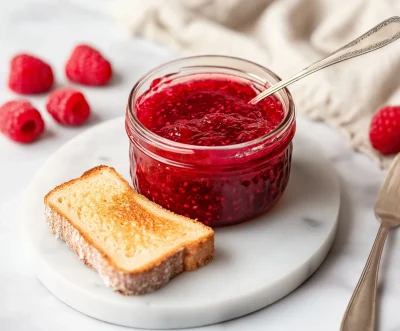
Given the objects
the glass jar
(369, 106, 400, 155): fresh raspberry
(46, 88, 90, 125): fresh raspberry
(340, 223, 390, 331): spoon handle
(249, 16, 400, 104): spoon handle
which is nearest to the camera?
(340, 223, 390, 331): spoon handle

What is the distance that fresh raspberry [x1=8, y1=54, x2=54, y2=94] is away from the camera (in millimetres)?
3504

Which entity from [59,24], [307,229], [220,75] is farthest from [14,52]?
[307,229]

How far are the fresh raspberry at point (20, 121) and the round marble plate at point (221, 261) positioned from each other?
263 millimetres

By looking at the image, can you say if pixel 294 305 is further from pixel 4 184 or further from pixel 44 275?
pixel 4 184

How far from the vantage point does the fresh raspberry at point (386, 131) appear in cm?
315

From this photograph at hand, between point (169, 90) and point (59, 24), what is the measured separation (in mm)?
1447

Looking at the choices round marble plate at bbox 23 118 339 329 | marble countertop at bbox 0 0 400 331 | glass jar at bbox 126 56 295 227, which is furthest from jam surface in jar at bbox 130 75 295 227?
marble countertop at bbox 0 0 400 331

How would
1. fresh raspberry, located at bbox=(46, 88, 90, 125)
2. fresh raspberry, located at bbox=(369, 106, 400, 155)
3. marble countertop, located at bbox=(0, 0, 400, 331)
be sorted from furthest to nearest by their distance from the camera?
fresh raspberry, located at bbox=(46, 88, 90, 125), fresh raspberry, located at bbox=(369, 106, 400, 155), marble countertop, located at bbox=(0, 0, 400, 331)

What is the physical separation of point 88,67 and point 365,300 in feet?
5.88

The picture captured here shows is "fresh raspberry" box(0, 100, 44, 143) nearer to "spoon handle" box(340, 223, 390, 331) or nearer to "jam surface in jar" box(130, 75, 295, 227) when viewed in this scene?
"jam surface in jar" box(130, 75, 295, 227)

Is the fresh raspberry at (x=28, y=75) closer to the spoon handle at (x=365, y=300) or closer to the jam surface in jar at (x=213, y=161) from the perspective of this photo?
the jam surface in jar at (x=213, y=161)

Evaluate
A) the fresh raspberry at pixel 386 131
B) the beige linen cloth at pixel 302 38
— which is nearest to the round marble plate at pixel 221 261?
the fresh raspberry at pixel 386 131

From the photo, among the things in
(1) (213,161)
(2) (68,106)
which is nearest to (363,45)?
(1) (213,161)

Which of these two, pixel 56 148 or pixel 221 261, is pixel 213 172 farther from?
pixel 56 148
